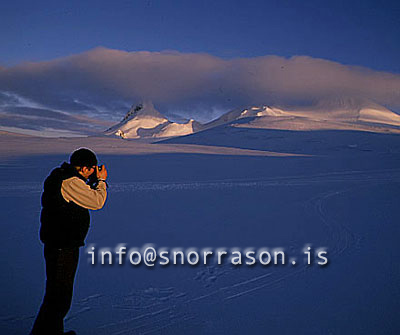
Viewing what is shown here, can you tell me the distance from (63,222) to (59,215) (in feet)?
0.20

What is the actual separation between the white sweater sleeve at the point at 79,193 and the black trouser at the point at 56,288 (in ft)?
1.38

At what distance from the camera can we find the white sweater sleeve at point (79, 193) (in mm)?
2465

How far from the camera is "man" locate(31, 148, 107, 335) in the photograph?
2486mm

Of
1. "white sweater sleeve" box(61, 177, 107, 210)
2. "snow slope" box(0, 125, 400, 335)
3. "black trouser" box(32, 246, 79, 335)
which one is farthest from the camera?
"snow slope" box(0, 125, 400, 335)

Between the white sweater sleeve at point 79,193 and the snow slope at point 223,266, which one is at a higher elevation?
the white sweater sleeve at point 79,193

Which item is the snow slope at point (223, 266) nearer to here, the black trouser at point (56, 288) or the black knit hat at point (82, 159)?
the black trouser at point (56, 288)

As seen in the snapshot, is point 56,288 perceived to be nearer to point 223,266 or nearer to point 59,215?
point 59,215

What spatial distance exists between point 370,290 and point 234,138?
148 feet

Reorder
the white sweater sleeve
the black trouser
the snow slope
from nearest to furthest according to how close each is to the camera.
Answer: the white sweater sleeve, the black trouser, the snow slope

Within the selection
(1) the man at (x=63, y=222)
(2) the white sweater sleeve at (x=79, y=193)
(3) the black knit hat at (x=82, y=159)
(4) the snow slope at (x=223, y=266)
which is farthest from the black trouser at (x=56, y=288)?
(3) the black knit hat at (x=82, y=159)

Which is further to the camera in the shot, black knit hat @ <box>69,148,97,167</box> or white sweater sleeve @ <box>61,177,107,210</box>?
black knit hat @ <box>69,148,97,167</box>

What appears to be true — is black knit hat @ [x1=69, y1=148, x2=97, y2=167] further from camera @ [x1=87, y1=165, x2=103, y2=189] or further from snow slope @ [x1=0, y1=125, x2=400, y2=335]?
snow slope @ [x1=0, y1=125, x2=400, y2=335]

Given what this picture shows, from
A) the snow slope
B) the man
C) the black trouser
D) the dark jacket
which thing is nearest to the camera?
the man

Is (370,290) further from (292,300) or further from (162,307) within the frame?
(162,307)
